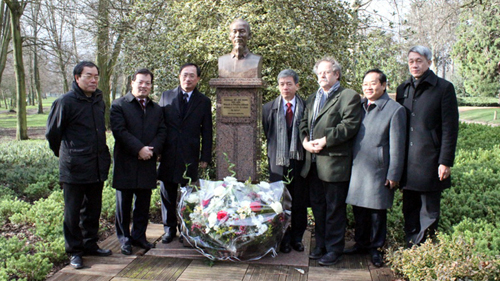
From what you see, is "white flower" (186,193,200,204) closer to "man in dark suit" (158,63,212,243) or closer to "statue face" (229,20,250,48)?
"man in dark suit" (158,63,212,243)

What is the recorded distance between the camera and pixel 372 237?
12.9 ft

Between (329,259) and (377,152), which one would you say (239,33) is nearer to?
(377,152)

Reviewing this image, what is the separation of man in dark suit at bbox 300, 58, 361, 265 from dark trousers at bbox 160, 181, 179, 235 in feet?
5.12

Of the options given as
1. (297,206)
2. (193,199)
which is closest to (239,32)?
(193,199)

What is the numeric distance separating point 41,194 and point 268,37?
457cm

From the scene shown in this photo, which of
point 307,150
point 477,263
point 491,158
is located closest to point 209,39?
point 307,150

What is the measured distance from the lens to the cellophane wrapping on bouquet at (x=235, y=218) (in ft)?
12.1

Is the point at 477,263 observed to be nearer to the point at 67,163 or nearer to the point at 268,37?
the point at 67,163

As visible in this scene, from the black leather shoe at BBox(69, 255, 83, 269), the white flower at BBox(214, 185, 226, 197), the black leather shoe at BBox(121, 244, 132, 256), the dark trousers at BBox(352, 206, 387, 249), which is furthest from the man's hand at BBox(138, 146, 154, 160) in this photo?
the dark trousers at BBox(352, 206, 387, 249)

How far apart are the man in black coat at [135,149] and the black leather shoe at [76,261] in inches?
17.3

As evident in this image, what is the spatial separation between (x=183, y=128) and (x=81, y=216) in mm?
1420

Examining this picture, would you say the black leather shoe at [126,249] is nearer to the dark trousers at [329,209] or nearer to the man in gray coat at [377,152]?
the dark trousers at [329,209]

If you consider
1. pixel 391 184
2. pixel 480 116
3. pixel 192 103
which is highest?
pixel 192 103

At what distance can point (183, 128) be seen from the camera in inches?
172
